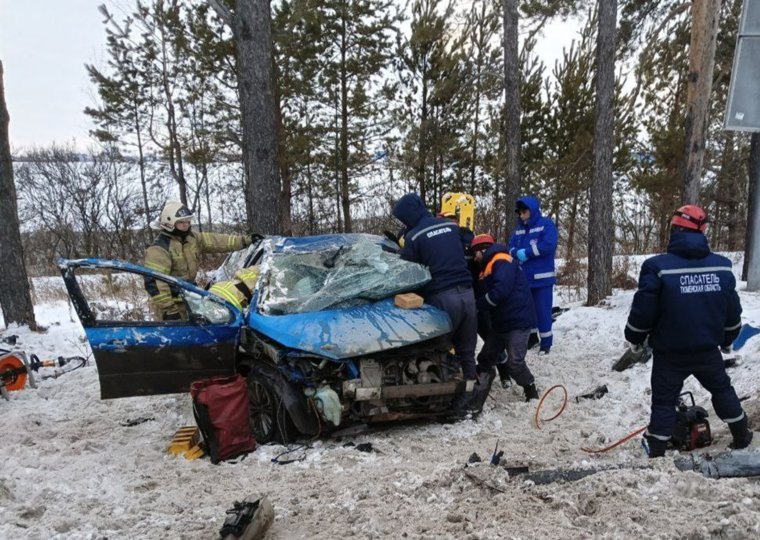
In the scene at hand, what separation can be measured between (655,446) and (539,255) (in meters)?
3.09

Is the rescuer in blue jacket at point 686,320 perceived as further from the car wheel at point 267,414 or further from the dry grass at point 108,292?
the dry grass at point 108,292

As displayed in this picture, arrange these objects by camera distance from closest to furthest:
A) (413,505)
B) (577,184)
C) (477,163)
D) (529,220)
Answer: (413,505)
(529,220)
(577,184)
(477,163)

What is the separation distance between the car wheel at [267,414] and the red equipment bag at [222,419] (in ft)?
0.73

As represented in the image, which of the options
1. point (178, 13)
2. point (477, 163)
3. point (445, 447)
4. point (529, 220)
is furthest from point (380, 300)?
point (178, 13)

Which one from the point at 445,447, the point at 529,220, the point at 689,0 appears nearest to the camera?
the point at 445,447

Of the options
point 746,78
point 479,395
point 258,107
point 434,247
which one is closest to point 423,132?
point 258,107

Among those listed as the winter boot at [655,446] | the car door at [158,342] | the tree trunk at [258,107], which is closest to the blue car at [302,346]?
the car door at [158,342]

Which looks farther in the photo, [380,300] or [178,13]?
[178,13]

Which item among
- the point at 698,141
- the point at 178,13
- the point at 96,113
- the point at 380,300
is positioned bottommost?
the point at 380,300

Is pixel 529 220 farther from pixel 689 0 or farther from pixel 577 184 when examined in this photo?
pixel 577 184

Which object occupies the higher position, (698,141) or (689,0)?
(689,0)

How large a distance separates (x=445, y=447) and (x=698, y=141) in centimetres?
640

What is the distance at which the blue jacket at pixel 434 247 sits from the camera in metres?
4.91

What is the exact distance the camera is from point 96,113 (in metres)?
21.9
